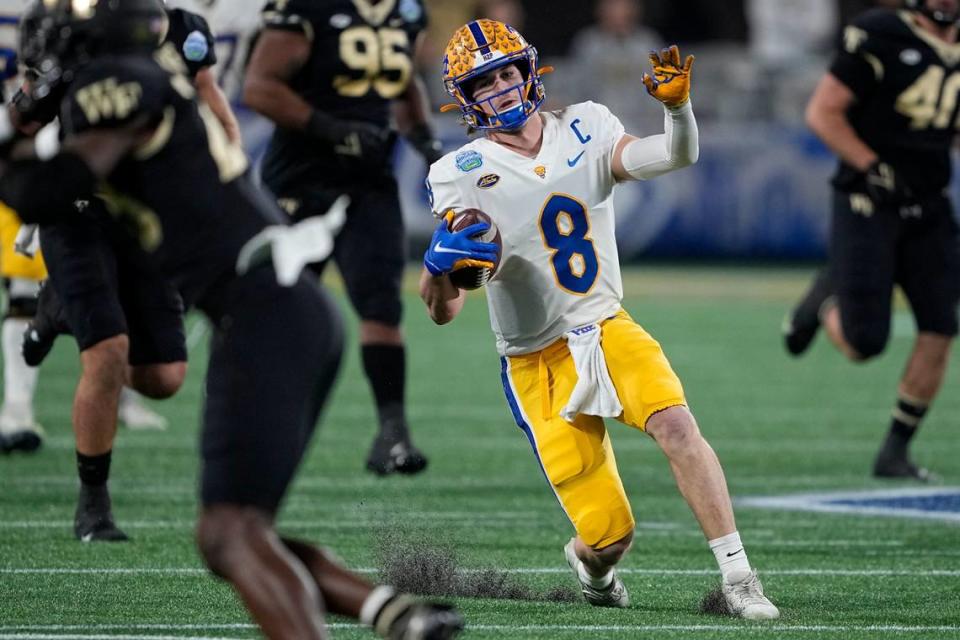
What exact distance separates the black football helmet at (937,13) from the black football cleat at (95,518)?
3888 millimetres

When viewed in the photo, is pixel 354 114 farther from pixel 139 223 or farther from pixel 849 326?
pixel 139 223

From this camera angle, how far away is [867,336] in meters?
7.60

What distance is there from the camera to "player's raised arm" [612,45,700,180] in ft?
15.3

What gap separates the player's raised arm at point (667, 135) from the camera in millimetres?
4676

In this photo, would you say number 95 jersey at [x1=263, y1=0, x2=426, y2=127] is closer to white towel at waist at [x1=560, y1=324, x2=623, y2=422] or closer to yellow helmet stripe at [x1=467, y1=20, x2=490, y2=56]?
A: yellow helmet stripe at [x1=467, y1=20, x2=490, y2=56]

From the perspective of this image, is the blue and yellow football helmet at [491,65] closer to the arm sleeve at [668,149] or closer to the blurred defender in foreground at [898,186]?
the arm sleeve at [668,149]

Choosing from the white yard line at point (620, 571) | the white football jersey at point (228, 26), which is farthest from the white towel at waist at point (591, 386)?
the white football jersey at point (228, 26)

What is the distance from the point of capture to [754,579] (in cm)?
470

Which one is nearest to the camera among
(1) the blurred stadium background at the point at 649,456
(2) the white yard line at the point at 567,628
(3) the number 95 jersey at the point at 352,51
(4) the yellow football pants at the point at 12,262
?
(2) the white yard line at the point at 567,628

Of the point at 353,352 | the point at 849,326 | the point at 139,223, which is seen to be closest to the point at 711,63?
the point at 353,352

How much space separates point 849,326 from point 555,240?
115 inches

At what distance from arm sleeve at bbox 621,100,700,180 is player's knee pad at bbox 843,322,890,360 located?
2844mm

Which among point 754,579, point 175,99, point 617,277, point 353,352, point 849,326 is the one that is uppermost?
point 175,99

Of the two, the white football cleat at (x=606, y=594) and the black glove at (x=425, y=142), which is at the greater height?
the black glove at (x=425, y=142)
